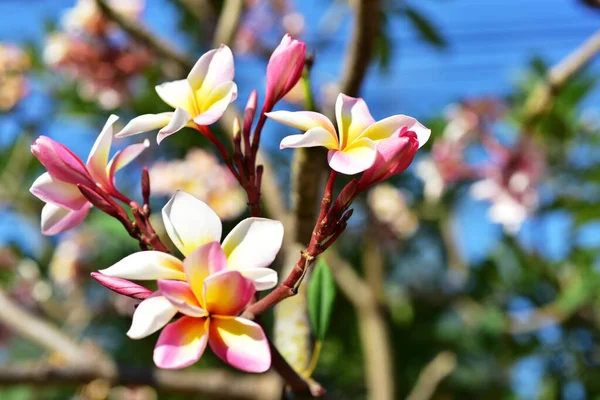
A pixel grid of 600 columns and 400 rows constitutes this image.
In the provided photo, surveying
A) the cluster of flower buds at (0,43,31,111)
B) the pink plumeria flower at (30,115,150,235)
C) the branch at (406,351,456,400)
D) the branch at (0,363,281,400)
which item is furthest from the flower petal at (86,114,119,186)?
the cluster of flower buds at (0,43,31,111)

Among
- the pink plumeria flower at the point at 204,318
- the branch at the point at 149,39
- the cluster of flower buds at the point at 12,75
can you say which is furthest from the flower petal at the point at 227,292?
the cluster of flower buds at the point at 12,75

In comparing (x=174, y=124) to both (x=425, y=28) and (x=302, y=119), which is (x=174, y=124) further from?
(x=425, y=28)

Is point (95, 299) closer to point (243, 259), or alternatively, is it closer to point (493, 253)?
point (493, 253)

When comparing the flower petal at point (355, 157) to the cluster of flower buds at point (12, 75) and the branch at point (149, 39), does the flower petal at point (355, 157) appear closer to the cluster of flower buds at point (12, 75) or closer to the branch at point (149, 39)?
the branch at point (149, 39)

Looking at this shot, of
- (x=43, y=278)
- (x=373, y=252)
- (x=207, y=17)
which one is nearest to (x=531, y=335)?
(x=373, y=252)

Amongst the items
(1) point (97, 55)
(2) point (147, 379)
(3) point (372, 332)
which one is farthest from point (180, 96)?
(1) point (97, 55)

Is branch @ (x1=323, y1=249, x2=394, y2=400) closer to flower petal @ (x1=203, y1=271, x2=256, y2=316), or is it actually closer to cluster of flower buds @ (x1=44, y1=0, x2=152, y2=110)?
cluster of flower buds @ (x1=44, y1=0, x2=152, y2=110)
